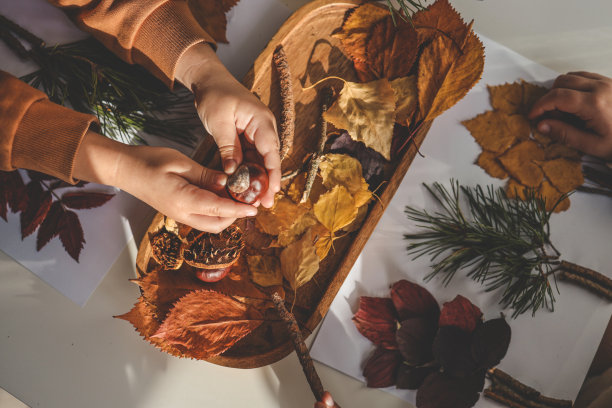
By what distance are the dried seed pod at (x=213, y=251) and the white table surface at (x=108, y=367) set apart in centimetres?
16

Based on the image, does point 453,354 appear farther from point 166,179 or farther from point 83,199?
point 83,199

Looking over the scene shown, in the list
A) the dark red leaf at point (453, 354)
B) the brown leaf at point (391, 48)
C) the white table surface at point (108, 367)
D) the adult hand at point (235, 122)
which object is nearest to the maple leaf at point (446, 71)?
the brown leaf at point (391, 48)

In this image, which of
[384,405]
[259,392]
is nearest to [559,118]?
[384,405]

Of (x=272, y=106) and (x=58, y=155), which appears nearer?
(x=58, y=155)

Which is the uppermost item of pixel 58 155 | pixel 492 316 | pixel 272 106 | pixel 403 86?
pixel 403 86

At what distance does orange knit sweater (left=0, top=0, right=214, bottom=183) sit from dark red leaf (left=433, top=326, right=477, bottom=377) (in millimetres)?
604

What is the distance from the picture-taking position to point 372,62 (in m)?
0.71

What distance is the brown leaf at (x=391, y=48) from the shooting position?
2.22ft

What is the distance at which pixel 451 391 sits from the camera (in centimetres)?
67

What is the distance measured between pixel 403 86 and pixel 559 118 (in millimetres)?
301

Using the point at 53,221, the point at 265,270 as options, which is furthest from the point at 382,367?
the point at 53,221

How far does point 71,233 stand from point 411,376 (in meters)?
0.64

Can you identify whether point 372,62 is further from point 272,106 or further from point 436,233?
point 436,233

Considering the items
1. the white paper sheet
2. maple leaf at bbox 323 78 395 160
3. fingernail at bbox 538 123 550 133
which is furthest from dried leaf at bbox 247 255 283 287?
fingernail at bbox 538 123 550 133
